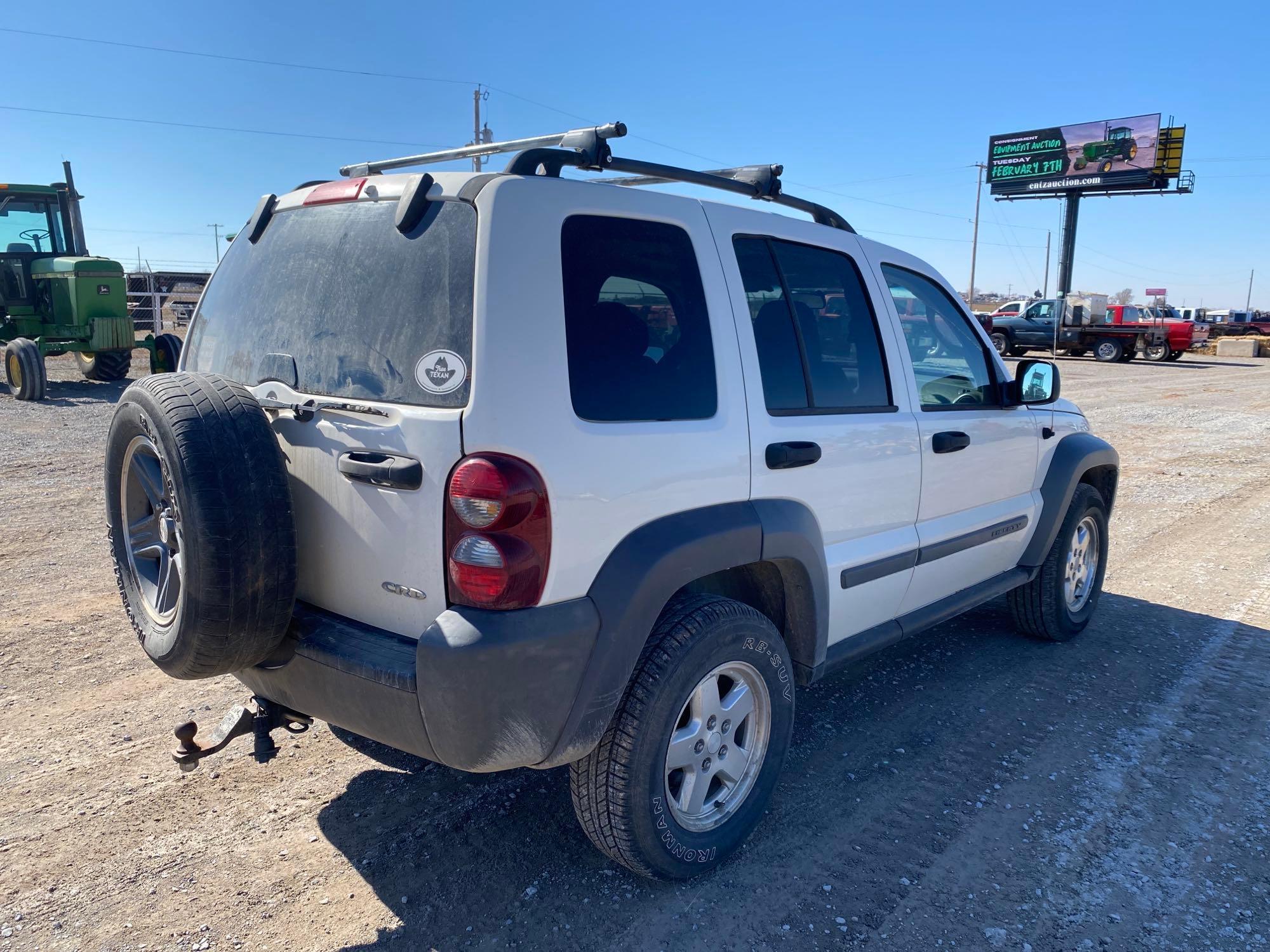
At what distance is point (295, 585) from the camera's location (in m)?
2.54

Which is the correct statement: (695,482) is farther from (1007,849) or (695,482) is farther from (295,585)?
(1007,849)

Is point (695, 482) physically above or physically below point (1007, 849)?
above

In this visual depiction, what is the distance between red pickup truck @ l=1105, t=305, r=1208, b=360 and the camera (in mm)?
A: 31578

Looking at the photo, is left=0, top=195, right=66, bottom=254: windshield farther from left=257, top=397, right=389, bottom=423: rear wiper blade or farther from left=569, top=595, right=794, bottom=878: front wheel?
left=569, top=595, right=794, bottom=878: front wheel

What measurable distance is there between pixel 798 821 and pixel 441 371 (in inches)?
78.3

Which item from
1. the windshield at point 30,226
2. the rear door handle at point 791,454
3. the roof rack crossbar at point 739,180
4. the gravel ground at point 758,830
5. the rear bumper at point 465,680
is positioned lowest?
the gravel ground at point 758,830

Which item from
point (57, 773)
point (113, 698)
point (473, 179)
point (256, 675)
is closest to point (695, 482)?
point (473, 179)

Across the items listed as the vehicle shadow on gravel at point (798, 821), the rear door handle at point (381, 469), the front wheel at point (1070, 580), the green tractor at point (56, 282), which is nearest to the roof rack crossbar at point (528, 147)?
the rear door handle at point (381, 469)

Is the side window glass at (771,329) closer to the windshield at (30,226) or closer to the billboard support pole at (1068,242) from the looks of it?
the windshield at (30,226)

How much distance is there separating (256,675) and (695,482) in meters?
1.45

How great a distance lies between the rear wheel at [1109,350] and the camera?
105ft

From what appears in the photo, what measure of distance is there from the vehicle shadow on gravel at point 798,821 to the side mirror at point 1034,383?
136 centimetres

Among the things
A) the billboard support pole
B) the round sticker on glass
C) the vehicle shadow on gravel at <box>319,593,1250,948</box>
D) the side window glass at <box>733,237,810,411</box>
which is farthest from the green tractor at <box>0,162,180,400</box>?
the billboard support pole

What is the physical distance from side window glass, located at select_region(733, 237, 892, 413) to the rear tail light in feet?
3.42
